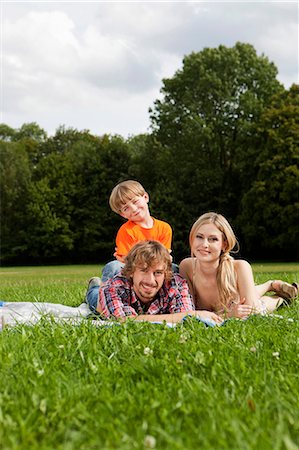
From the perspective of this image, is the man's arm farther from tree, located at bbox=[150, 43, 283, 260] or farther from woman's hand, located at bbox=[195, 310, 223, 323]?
tree, located at bbox=[150, 43, 283, 260]

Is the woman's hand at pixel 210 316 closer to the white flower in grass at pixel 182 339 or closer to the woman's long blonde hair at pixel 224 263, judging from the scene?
the woman's long blonde hair at pixel 224 263

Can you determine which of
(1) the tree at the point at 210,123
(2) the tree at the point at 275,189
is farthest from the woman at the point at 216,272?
(1) the tree at the point at 210,123

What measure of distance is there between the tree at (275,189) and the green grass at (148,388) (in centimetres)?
2454

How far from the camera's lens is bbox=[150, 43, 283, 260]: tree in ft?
105

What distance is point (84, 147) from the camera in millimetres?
39250

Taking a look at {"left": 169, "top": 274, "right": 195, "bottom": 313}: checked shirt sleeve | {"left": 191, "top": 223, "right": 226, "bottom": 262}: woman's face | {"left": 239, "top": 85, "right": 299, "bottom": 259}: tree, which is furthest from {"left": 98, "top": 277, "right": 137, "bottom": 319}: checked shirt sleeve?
{"left": 239, "top": 85, "right": 299, "bottom": 259}: tree

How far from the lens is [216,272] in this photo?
538 centimetres

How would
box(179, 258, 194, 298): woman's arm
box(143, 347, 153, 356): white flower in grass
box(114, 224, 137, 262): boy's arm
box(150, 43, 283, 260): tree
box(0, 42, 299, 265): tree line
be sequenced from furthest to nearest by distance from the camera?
box(150, 43, 283, 260): tree
box(0, 42, 299, 265): tree line
box(114, 224, 137, 262): boy's arm
box(179, 258, 194, 298): woman's arm
box(143, 347, 153, 356): white flower in grass

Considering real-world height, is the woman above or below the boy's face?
below

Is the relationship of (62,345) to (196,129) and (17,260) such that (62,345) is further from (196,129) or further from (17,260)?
(17,260)

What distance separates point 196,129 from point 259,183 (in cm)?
518

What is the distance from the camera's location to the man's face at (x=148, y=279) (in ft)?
16.0

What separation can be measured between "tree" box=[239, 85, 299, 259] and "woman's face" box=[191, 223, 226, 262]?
2277cm

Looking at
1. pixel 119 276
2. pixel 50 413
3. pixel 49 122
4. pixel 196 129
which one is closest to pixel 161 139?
pixel 196 129
